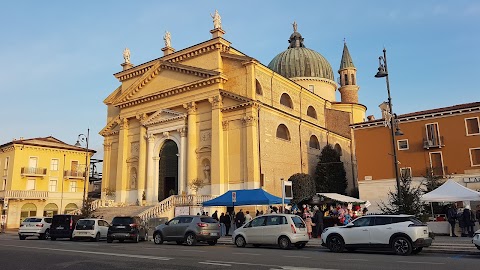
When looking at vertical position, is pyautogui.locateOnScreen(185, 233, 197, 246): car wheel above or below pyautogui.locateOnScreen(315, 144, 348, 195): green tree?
below

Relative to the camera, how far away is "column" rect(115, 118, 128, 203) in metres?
38.1

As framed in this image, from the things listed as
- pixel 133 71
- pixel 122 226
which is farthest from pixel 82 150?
pixel 122 226

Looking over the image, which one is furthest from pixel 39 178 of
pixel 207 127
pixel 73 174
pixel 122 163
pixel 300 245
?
pixel 300 245

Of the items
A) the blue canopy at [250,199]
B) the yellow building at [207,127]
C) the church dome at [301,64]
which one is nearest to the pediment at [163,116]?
the yellow building at [207,127]

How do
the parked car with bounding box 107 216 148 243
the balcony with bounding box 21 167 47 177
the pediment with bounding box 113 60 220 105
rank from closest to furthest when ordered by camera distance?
the parked car with bounding box 107 216 148 243 < the pediment with bounding box 113 60 220 105 < the balcony with bounding box 21 167 47 177

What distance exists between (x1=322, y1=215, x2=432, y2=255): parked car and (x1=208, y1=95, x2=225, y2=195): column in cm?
1716

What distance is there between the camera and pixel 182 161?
3441cm

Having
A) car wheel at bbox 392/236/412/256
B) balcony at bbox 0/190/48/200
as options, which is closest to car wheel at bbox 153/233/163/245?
car wheel at bbox 392/236/412/256

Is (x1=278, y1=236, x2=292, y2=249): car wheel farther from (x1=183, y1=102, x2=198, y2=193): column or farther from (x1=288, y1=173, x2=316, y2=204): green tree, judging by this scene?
(x1=183, y1=102, x2=198, y2=193): column

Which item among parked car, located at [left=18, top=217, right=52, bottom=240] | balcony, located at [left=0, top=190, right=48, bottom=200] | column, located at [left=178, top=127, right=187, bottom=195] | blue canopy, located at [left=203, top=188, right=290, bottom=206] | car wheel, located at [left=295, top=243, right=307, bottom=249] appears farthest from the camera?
balcony, located at [left=0, top=190, right=48, bottom=200]

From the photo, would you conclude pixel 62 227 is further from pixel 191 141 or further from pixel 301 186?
pixel 301 186

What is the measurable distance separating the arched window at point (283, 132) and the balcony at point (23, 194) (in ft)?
91.0

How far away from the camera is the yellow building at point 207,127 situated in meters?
31.9

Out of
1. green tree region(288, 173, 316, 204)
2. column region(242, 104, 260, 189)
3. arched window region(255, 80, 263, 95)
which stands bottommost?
green tree region(288, 173, 316, 204)
